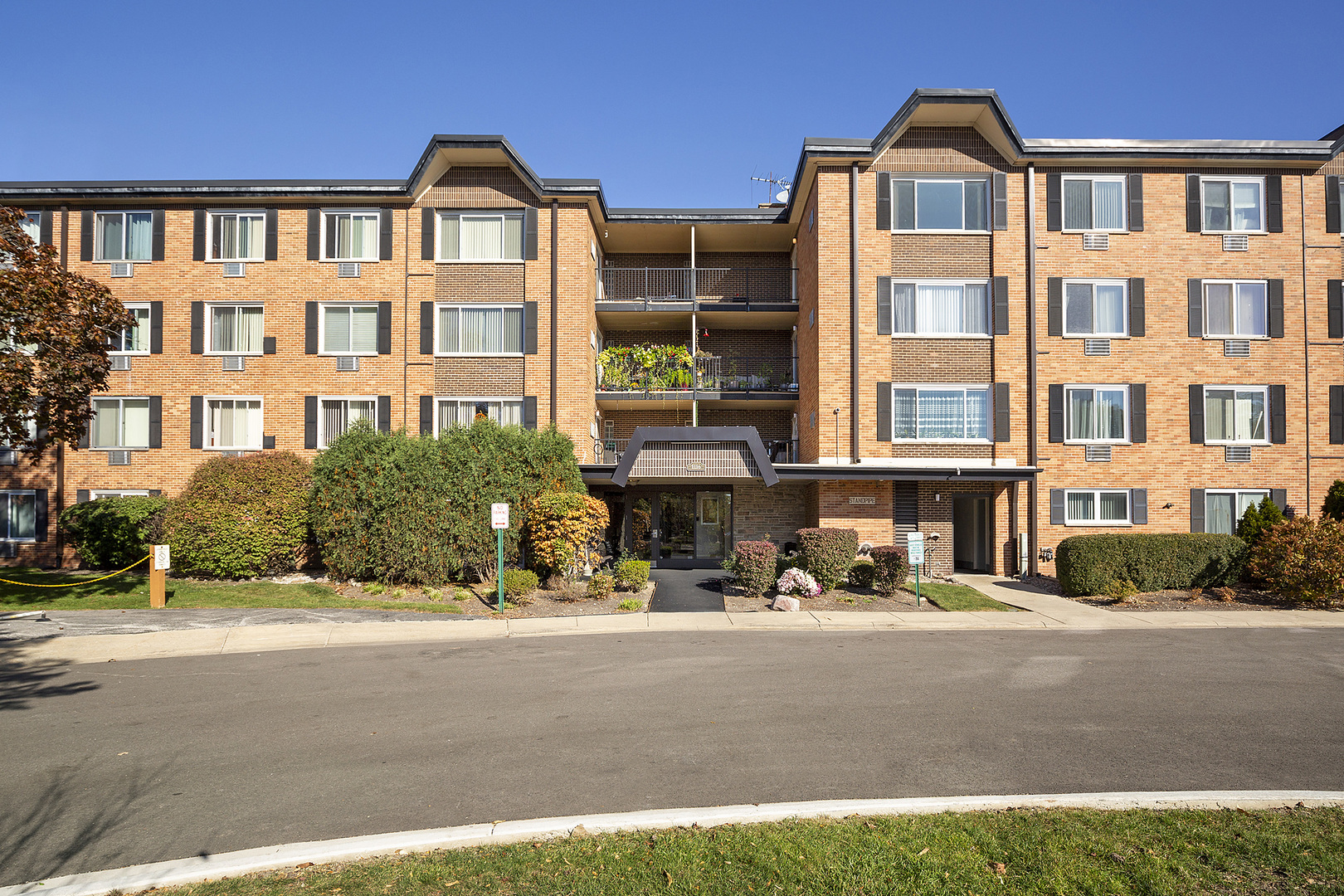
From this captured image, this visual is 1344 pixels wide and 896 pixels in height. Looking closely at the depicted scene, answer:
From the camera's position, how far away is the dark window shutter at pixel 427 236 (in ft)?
74.4

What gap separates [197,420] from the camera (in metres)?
22.3

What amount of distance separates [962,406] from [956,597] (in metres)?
6.87

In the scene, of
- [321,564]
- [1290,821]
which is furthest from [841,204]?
[1290,821]

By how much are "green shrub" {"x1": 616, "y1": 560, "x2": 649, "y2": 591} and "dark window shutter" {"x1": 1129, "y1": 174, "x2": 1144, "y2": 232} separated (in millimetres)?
17216

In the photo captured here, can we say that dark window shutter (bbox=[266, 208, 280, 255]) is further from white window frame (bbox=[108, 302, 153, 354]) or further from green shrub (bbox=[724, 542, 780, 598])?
green shrub (bbox=[724, 542, 780, 598])

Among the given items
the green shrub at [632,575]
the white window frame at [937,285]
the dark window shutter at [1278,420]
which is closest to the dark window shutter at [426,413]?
the green shrub at [632,575]

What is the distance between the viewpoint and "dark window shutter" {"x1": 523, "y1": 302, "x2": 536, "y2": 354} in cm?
2255

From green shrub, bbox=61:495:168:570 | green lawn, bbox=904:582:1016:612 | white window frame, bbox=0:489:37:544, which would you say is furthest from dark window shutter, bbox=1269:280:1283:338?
white window frame, bbox=0:489:37:544

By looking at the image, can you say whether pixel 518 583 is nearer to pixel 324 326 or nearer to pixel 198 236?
pixel 324 326

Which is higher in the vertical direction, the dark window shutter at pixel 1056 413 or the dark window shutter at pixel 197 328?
the dark window shutter at pixel 197 328

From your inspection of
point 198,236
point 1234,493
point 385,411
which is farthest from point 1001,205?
point 198,236

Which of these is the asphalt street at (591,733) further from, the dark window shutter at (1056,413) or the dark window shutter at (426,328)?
the dark window shutter at (426,328)

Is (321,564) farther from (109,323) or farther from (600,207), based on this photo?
(600,207)

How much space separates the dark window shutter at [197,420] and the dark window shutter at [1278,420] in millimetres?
31287
